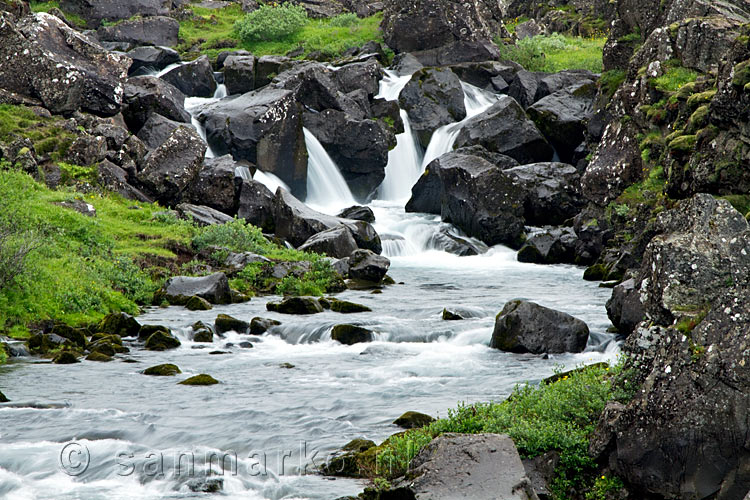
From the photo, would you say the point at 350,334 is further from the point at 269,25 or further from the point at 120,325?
the point at 269,25

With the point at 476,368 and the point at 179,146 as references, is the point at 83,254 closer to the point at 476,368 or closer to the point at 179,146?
the point at 179,146

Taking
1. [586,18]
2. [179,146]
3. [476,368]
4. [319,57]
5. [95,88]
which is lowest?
[476,368]

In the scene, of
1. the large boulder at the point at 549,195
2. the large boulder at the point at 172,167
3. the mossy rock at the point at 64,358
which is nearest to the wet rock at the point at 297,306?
the mossy rock at the point at 64,358

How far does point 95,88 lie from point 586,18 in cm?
4550

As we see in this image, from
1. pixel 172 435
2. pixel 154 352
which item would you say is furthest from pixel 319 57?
pixel 172 435

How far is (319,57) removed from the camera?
50.4m

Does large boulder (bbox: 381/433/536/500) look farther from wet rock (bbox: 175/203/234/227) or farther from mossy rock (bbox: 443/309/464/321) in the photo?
wet rock (bbox: 175/203/234/227)

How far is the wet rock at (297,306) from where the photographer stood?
67.6 feet

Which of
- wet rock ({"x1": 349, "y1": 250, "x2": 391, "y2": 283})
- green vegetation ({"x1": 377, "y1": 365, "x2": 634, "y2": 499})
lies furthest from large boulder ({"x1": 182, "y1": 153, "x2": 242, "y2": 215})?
green vegetation ({"x1": 377, "y1": 365, "x2": 634, "y2": 499})

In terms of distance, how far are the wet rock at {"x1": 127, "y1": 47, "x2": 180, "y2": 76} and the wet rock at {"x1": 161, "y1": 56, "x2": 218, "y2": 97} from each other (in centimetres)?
267

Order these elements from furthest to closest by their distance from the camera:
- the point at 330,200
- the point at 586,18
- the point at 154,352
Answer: the point at 586,18 → the point at 330,200 → the point at 154,352

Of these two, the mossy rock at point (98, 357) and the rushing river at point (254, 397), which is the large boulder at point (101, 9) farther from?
the mossy rock at point (98, 357)

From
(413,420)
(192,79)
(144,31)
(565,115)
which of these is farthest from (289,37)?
(413,420)

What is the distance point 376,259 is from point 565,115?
19.0 meters
